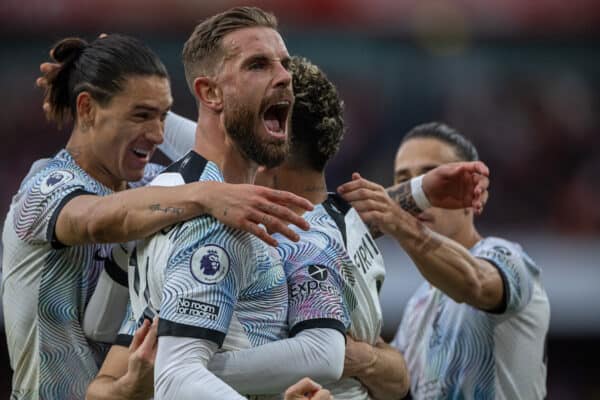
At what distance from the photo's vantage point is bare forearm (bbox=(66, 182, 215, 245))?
2924 millimetres

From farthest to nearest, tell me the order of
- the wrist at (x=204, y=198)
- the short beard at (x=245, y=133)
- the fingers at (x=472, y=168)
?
the fingers at (x=472, y=168)
the short beard at (x=245, y=133)
the wrist at (x=204, y=198)

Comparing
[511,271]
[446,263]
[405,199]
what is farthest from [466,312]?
[405,199]

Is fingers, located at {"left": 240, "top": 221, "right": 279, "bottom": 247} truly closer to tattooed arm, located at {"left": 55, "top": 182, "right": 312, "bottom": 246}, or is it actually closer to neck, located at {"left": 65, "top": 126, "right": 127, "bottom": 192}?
tattooed arm, located at {"left": 55, "top": 182, "right": 312, "bottom": 246}

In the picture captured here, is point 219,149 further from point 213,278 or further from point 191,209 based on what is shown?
point 213,278

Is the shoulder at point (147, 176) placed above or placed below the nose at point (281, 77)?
below

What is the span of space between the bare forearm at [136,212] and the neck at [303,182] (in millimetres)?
639

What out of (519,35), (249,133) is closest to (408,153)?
(249,133)

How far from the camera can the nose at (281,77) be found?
10.4ft

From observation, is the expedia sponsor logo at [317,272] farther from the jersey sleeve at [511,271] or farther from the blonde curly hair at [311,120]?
the jersey sleeve at [511,271]

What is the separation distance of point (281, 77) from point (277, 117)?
154mm

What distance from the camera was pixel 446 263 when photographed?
4355 millimetres

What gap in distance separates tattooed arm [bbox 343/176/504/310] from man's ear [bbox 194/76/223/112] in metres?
1.12

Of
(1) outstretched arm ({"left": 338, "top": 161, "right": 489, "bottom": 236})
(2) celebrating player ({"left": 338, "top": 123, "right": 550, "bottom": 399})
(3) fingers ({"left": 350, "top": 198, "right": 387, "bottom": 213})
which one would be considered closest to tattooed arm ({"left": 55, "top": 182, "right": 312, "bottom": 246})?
(3) fingers ({"left": 350, "top": 198, "right": 387, "bottom": 213})

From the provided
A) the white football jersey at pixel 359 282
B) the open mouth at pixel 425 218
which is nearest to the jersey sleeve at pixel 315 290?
the white football jersey at pixel 359 282
